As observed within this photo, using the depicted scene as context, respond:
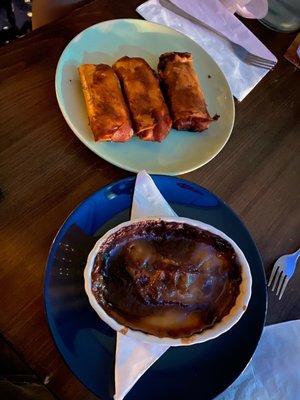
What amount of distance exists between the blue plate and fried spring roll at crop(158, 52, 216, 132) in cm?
15

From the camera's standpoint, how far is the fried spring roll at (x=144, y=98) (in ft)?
2.74

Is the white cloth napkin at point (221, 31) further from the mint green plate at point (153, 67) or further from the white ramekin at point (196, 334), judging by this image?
the white ramekin at point (196, 334)

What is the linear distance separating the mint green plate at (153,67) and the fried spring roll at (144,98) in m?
0.02

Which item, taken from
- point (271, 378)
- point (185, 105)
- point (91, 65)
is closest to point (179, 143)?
point (185, 105)

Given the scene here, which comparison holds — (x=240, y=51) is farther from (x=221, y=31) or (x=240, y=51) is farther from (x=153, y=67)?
(x=153, y=67)

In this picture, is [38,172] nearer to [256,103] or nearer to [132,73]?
[132,73]

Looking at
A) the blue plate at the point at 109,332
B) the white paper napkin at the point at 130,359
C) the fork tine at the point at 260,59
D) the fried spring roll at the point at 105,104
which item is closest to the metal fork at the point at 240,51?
the fork tine at the point at 260,59

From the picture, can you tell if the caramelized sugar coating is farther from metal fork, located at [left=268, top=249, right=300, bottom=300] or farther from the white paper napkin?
metal fork, located at [left=268, top=249, right=300, bottom=300]

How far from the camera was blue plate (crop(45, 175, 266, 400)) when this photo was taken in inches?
25.2

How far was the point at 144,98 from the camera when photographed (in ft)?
2.81

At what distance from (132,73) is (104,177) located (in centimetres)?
19

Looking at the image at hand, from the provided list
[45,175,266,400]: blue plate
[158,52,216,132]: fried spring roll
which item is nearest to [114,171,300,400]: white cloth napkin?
[45,175,266,400]: blue plate

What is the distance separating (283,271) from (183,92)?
35 centimetres

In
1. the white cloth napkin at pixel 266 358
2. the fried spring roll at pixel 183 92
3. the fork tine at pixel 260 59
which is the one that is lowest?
the white cloth napkin at pixel 266 358
